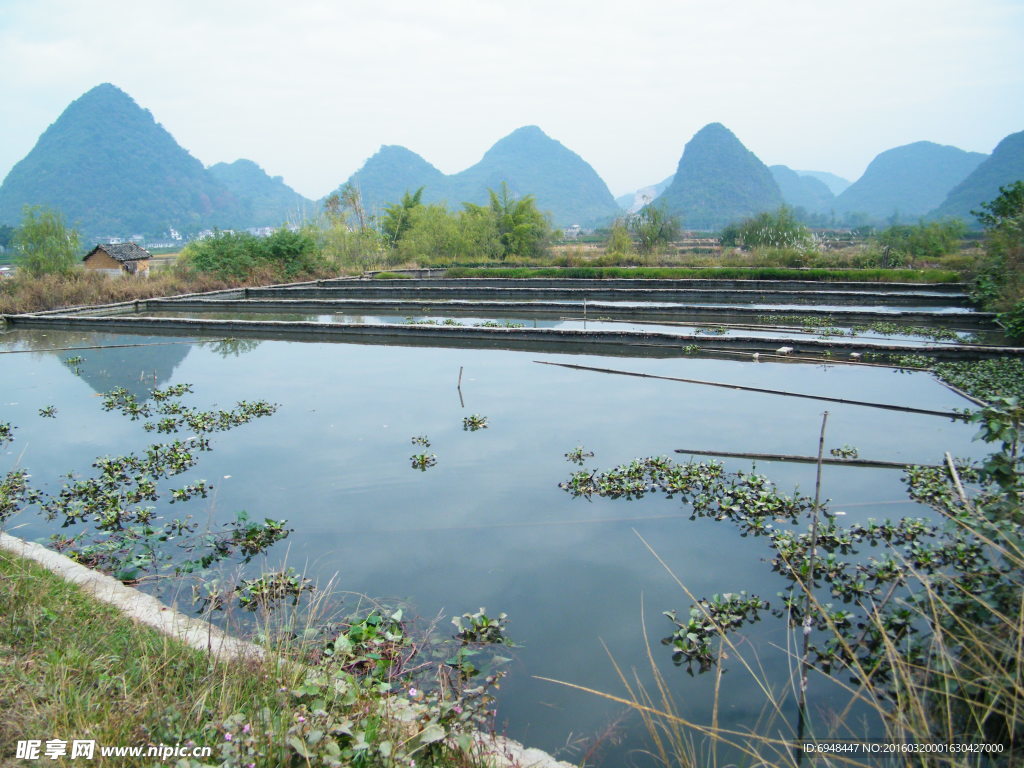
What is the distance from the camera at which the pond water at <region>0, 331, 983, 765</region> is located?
2859 mm

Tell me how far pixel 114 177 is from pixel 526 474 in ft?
378

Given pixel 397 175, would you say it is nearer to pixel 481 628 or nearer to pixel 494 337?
pixel 494 337

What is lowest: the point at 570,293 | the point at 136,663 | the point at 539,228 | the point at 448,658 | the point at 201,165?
the point at 448,658

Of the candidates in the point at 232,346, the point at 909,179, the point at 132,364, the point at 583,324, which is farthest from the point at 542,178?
the point at 132,364

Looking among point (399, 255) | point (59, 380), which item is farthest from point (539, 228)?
point (59, 380)

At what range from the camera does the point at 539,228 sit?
2533cm

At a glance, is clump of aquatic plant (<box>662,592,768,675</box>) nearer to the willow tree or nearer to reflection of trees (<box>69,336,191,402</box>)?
reflection of trees (<box>69,336,191,402</box>)

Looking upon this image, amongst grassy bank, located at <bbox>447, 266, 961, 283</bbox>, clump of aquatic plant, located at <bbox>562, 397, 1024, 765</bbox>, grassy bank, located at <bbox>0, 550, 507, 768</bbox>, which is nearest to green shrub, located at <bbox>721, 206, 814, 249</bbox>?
grassy bank, located at <bbox>447, 266, 961, 283</bbox>

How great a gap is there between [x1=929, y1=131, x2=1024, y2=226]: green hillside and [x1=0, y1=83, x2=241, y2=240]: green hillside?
308ft

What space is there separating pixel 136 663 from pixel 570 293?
14.0 metres

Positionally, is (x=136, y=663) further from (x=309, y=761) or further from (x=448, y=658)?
(x=448, y=658)

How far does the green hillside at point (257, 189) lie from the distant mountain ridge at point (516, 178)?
19668 mm

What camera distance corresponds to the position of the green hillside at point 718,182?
9481 cm

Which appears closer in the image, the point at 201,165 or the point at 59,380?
the point at 59,380
